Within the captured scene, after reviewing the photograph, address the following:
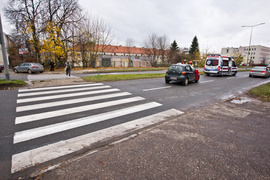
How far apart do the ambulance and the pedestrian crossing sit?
16.3m

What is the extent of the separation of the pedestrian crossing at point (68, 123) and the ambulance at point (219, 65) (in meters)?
16.3

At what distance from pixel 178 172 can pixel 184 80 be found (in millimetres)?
9135

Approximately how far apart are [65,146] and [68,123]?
3.80 feet

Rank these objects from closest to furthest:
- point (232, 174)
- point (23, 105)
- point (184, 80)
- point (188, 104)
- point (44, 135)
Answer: point (232, 174) < point (44, 135) < point (23, 105) < point (188, 104) < point (184, 80)

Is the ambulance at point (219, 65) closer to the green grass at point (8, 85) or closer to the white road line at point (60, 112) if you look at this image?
the white road line at point (60, 112)

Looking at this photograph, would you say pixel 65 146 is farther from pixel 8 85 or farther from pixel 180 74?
pixel 180 74

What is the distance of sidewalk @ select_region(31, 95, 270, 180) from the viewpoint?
219 cm

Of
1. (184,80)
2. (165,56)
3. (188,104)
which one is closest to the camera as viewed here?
(188,104)

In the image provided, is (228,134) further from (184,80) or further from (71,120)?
(184,80)

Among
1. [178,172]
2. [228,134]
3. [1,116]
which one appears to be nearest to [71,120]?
[1,116]

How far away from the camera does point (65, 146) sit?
2.89m

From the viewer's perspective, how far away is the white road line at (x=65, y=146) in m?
2.44

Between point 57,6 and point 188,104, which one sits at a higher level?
point 57,6

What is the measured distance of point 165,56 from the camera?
138ft
